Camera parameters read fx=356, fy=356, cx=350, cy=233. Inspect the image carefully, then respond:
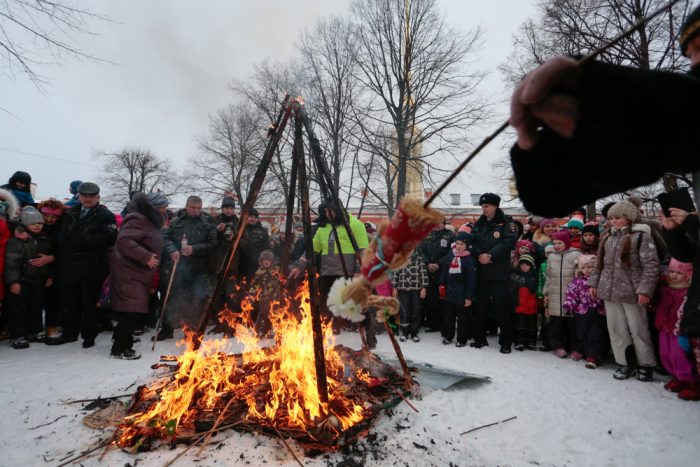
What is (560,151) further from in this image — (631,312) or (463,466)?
(631,312)

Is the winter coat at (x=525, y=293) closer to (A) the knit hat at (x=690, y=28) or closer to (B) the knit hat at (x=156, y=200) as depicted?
(A) the knit hat at (x=690, y=28)

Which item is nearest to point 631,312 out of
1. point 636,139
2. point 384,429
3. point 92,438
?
point 384,429

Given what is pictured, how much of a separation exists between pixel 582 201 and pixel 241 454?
2.87 meters

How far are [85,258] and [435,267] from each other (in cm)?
605

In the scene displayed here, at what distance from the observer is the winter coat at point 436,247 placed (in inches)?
287

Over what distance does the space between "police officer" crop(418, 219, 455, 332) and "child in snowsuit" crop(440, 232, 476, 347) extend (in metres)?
0.72

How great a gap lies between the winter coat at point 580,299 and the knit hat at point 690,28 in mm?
4609

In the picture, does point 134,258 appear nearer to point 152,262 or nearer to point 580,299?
point 152,262

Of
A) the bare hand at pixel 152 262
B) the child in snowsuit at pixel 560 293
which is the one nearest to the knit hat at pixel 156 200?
the bare hand at pixel 152 262

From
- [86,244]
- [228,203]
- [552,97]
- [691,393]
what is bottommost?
[691,393]

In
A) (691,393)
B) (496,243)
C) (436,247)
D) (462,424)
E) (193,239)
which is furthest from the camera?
(436,247)

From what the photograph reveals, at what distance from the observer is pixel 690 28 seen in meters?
1.38

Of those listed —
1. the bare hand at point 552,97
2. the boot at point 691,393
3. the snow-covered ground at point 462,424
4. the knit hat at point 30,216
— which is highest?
the bare hand at point 552,97

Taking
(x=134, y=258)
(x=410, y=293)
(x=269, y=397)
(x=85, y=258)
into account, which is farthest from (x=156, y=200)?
(x=410, y=293)
